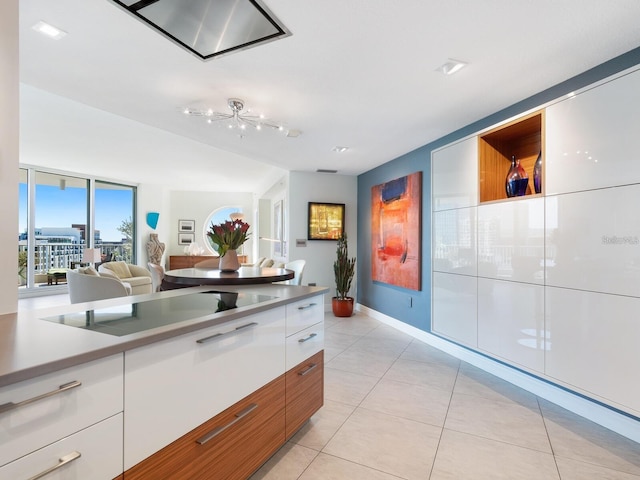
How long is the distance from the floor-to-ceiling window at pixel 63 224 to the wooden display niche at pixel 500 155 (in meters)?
7.48

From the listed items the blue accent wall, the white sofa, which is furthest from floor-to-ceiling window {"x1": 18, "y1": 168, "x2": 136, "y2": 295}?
the blue accent wall

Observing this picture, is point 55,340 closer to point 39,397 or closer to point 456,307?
point 39,397

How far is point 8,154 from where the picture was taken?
1352 mm

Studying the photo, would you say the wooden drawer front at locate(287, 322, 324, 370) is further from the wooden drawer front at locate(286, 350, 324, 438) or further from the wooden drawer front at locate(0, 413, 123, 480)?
the wooden drawer front at locate(0, 413, 123, 480)

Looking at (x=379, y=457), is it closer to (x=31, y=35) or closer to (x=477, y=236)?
(x=477, y=236)

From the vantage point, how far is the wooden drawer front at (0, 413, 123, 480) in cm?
77

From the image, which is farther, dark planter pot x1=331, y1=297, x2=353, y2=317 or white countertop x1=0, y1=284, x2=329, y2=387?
dark planter pot x1=331, y1=297, x2=353, y2=317

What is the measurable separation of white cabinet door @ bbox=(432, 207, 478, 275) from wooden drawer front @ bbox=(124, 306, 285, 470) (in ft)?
7.36

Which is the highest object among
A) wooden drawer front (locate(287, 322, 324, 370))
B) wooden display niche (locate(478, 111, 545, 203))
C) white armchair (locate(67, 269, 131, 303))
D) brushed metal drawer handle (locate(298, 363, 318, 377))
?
wooden display niche (locate(478, 111, 545, 203))

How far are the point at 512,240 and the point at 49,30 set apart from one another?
135 inches

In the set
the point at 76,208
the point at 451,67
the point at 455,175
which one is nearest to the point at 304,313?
the point at 451,67

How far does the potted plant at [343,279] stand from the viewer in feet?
17.5

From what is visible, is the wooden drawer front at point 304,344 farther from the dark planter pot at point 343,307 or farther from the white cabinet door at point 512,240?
the dark planter pot at point 343,307

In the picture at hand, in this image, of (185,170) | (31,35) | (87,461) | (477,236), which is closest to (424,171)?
(477,236)
